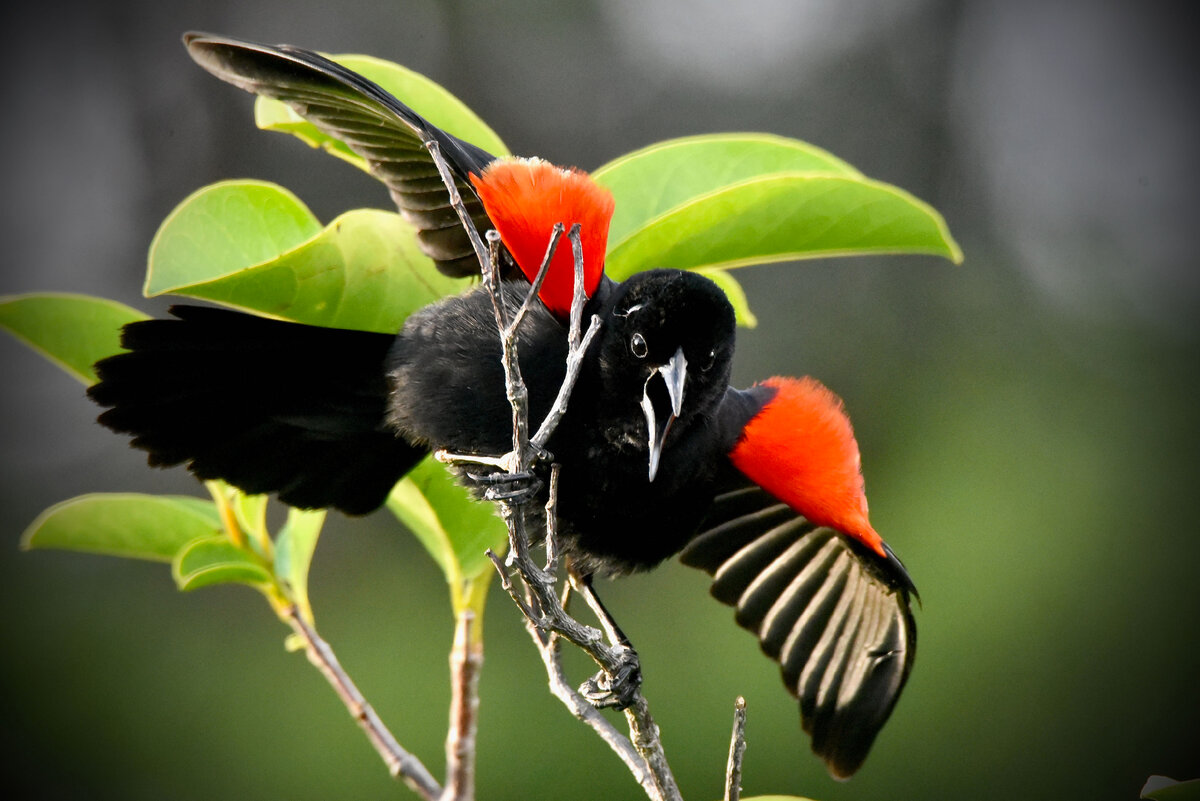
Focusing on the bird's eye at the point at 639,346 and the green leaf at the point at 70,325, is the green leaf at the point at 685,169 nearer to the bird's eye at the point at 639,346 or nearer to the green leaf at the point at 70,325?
the bird's eye at the point at 639,346

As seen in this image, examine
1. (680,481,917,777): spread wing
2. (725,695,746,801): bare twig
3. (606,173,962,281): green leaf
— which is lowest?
(680,481,917,777): spread wing

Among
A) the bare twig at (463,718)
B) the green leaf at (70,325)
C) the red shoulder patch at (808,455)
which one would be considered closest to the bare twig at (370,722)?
the bare twig at (463,718)

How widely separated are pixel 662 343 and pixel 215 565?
1005mm

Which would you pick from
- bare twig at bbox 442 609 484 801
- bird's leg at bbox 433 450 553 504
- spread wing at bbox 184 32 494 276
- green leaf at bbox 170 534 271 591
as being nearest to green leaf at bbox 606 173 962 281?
spread wing at bbox 184 32 494 276

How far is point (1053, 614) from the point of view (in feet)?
22.6

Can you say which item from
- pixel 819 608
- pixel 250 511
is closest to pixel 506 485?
pixel 250 511

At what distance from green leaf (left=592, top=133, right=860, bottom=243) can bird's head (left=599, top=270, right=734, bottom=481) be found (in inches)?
6.7

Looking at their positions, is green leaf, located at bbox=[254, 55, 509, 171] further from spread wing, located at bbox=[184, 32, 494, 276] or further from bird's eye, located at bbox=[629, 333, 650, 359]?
bird's eye, located at bbox=[629, 333, 650, 359]

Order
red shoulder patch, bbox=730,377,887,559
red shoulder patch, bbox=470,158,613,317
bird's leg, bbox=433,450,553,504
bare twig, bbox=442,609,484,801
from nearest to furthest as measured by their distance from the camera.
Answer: bare twig, bbox=442,609,484,801 < bird's leg, bbox=433,450,553,504 < red shoulder patch, bbox=470,158,613,317 < red shoulder patch, bbox=730,377,887,559

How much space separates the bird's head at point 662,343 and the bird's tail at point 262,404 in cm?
59

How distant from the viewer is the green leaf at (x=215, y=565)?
6.51 ft

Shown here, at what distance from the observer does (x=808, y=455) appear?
2.51 m

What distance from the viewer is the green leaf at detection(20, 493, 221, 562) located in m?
2.28

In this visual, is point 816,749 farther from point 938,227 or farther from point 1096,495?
point 1096,495
